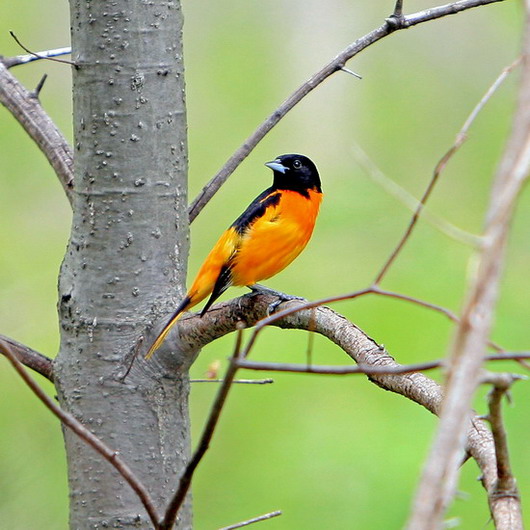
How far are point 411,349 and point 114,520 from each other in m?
2.41

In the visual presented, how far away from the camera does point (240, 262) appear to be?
225cm

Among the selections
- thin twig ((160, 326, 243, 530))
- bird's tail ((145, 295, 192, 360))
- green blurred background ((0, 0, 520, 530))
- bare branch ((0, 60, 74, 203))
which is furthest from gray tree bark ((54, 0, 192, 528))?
green blurred background ((0, 0, 520, 530))

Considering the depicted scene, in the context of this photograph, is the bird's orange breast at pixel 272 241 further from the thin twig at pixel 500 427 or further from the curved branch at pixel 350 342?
the thin twig at pixel 500 427

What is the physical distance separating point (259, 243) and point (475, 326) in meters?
1.82

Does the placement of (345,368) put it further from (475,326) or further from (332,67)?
(332,67)

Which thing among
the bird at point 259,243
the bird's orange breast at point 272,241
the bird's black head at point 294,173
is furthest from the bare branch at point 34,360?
the bird's black head at point 294,173

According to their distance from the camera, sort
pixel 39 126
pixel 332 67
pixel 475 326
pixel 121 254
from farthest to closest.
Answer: pixel 39 126, pixel 332 67, pixel 121 254, pixel 475 326

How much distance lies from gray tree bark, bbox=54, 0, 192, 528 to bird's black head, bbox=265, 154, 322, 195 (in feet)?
3.42

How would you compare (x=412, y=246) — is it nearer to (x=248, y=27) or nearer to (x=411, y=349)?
(x=411, y=349)

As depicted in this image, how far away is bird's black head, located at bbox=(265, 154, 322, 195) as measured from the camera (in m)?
2.60

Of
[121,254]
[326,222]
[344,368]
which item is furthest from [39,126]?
[326,222]

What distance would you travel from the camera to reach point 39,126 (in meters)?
1.79

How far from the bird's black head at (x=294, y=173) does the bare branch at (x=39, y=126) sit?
92 cm

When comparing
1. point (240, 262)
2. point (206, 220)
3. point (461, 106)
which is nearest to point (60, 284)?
point (240, 262)
